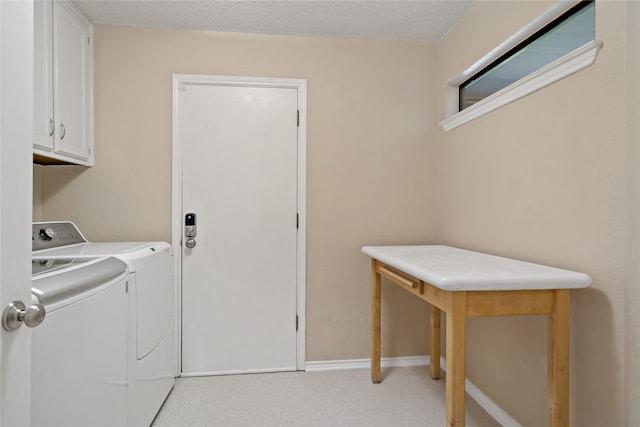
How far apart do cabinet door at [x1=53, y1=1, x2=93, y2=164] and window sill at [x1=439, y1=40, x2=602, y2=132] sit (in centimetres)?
236

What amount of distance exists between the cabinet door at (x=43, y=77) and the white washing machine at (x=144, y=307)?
0.48 m

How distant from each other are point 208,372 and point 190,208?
1118 millimetres

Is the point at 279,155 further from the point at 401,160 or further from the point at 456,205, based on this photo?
the point at 456,205

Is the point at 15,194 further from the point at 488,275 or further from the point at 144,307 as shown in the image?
the point at 488,275

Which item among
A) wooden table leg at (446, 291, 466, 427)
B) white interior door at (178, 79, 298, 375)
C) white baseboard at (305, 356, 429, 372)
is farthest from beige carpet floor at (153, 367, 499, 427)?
wooden table leg at (446, 291, 466, 427)

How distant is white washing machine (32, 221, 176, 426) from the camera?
5.32ft

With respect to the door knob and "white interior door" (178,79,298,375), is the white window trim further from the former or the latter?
the door knob

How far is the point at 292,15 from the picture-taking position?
2.23 metres

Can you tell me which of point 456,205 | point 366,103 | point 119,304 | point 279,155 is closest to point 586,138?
point 456,205

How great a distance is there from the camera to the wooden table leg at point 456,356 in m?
1.26

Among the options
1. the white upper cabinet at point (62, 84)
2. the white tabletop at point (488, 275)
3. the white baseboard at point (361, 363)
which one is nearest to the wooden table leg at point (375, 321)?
the white baseboard at point (361, 363)

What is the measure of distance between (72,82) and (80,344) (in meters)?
1.68

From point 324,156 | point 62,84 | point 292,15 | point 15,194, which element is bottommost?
point 15,194

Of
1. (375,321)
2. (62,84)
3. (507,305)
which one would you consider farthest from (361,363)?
(62,84)
